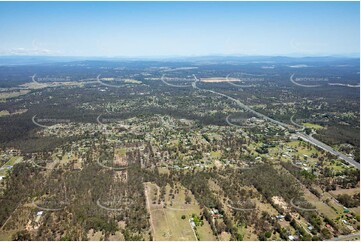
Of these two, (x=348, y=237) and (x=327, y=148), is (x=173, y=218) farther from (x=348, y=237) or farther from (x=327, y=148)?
(x=327, y=148)

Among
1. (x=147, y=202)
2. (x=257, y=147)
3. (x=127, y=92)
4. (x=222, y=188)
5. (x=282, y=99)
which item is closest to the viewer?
(x=147, y=202)

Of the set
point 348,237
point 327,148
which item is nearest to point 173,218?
point 348,237

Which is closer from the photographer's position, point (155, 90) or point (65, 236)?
point (65, 236)

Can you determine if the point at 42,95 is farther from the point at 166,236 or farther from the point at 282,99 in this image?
the point at 166,236

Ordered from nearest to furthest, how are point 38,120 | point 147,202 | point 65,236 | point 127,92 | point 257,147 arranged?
1. point 65,236
2. point 147,202
3. point 257,147
4. point 38,120
5. point 127,92

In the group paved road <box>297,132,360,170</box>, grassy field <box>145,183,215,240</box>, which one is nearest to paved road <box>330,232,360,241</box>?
grassy field <box>145,183,215,240</box>

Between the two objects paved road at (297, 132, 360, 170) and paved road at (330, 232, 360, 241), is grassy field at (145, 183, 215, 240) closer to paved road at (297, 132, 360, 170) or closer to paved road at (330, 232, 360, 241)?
paved road at (330, 232, 360, 241)

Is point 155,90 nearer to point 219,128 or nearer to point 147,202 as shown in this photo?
point 219,128

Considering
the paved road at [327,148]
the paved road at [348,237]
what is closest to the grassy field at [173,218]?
the paved road at [348,237]

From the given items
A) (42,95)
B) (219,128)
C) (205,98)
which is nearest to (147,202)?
(219,128)
